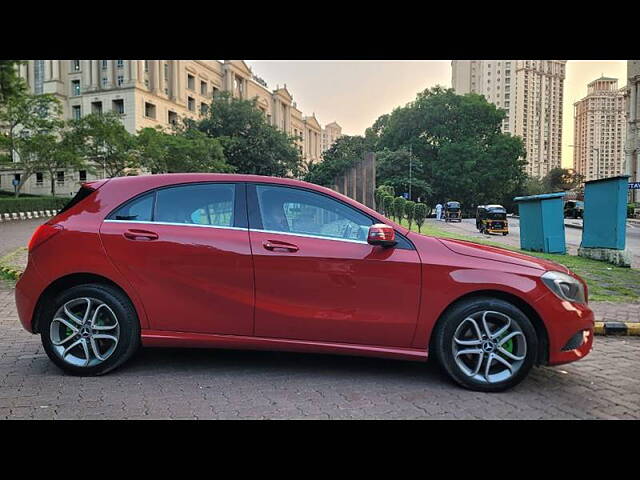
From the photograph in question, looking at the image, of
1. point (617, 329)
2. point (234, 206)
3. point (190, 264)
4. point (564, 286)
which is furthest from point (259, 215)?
point (617, 329)

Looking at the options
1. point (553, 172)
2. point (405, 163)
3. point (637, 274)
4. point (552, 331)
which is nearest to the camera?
point (552, 331)

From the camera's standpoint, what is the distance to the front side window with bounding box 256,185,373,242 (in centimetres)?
404

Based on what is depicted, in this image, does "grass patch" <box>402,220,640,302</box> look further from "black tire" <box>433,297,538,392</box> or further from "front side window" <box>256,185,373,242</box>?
"front side window" <box>256,185,373,242</box>

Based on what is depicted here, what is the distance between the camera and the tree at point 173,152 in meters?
34.2

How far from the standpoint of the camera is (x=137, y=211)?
13.7 ft

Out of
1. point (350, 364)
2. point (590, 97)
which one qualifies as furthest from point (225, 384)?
point (590, 97)

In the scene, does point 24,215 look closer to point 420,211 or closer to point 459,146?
point 420,211

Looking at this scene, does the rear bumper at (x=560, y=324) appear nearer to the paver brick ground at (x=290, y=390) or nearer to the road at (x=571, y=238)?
the paver brick ground at (x=290, y=390)

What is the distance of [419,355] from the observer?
3.92m

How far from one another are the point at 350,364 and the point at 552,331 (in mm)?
1672

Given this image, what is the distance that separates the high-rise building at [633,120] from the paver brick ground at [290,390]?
7287 centimetres

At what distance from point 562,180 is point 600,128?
1324 centimetres

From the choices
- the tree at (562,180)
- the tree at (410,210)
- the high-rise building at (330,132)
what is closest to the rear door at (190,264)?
the tree at (410,210)
